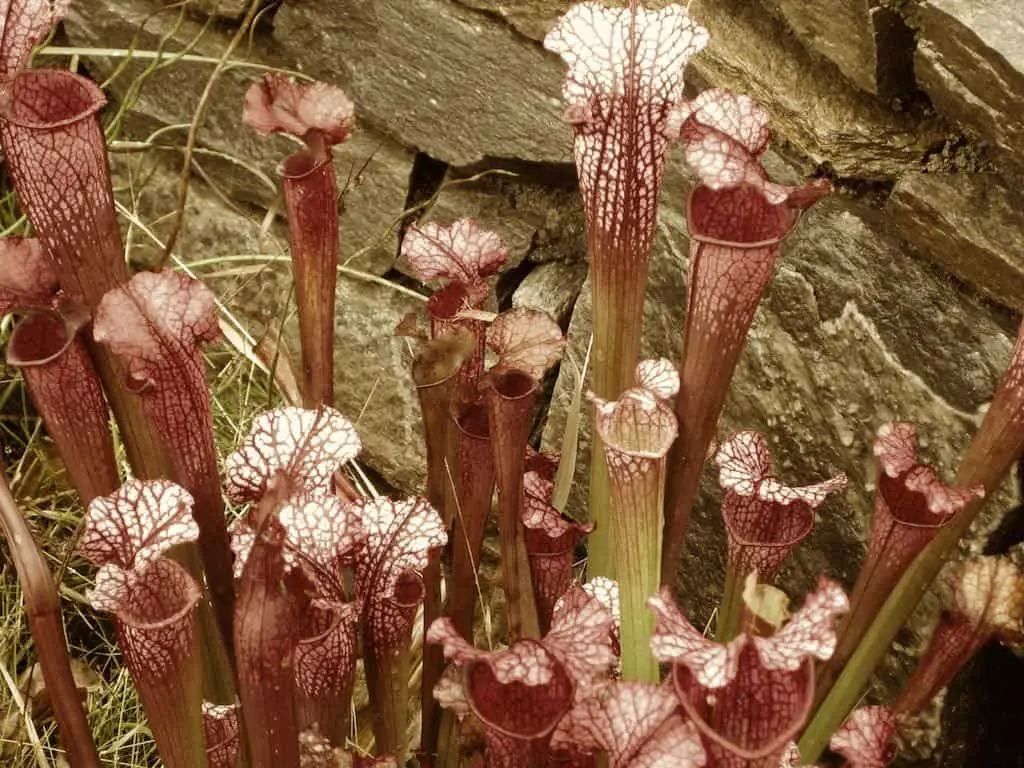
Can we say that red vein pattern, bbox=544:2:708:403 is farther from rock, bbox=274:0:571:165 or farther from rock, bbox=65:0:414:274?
rock, bbox=65:0:414:274

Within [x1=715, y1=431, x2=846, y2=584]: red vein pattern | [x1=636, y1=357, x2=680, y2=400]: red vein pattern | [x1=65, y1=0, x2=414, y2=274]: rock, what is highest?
[x1=636, y1=357, x2=680, y2=400]: red vein pattern

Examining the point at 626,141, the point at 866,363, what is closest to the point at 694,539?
the point at 866,363

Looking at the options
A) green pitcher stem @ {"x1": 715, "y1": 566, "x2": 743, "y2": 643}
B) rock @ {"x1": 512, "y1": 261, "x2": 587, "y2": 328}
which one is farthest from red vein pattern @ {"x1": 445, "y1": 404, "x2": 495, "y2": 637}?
rock @ {"x1": 512, "y1": 261, "x2": 587, "y2": 328}

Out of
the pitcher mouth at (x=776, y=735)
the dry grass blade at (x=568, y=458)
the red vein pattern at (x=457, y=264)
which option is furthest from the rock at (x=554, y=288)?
the pitcher mouth at (x=776, y=735)

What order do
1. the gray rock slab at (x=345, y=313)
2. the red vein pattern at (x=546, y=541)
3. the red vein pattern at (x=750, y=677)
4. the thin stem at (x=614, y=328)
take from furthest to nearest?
the gray rock slab at (x=345, y=313) < the red vein pattern at (x=546, y=541) < the thin stem at (x=614, y=328) < the red vein pattern at (x=750, y=677)

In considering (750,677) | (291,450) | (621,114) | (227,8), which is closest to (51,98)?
(291,450)

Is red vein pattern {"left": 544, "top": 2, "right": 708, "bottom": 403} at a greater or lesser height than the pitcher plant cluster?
greater

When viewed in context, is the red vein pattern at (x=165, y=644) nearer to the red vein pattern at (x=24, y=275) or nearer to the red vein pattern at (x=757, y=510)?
the red vein pattern at (x=24, y=275)
